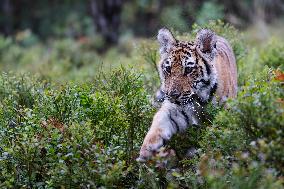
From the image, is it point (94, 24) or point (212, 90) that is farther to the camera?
point (94, 24)

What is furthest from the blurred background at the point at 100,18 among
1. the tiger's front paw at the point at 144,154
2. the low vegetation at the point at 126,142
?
the tiger's front paw at the point at 144,154

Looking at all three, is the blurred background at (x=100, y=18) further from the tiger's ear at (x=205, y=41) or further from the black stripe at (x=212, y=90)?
the black stripe at (x=212, y=90)

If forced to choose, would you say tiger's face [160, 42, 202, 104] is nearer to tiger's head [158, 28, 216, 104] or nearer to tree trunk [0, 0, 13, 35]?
tiger's head [158, 28, 216, 104]

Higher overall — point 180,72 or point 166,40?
point 166,40

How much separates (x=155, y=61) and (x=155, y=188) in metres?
4.58

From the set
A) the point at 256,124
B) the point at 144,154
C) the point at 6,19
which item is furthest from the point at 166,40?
the point at 6,19

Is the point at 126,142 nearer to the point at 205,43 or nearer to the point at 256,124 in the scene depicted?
the point at 205,43

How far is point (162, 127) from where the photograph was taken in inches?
233

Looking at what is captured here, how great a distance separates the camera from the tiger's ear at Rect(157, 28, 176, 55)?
6727mm

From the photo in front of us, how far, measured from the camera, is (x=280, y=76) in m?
5.43

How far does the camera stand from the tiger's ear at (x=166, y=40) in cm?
673

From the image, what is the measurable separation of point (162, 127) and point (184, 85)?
50 cm

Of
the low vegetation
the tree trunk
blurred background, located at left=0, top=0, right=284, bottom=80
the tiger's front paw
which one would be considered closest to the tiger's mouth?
the low vegetation

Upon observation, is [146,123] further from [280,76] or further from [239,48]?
[239,48]
